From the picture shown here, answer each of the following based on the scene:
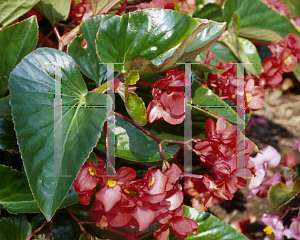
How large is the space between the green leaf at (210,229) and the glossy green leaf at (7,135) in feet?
1.47

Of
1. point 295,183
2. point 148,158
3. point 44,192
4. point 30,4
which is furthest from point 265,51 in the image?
point 44,192

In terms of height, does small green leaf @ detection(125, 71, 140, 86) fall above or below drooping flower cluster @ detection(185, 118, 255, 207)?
above

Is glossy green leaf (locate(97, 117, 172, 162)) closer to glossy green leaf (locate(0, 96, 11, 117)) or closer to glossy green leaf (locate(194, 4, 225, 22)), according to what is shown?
glossy green leaf (locate(0, 96, 11, 117))

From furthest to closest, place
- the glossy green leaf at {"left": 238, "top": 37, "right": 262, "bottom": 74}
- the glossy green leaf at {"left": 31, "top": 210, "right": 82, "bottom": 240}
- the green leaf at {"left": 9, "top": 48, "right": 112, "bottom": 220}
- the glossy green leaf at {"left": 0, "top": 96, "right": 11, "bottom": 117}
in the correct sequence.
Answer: the glossy green leaf at {"left": 238, "top": 37, "right": 262, "bottom": 74} → the glossy green leaf at {"left": 31, "top": 210, "right": 82, "bottom": 240} → the glossy green leaf at {"left": 0, "top": 96, "right": 11, "bottom": 117} → the green leaf at {"left": 9, "top": 48, "right": 112, "bottom": 220}

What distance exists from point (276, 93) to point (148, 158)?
1.14 m

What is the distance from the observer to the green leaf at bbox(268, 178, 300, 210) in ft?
2.85

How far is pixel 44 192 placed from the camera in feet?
1.60

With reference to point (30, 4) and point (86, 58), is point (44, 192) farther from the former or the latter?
point (30, 4)

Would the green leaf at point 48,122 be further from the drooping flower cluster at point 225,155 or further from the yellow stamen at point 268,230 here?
the yellow stamen at point 268,230

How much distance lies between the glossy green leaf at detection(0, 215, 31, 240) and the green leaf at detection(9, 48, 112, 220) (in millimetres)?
239

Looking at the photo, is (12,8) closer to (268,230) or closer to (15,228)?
(15,228)

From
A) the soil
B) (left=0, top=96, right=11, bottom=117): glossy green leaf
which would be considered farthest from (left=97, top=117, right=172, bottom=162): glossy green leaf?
the soil

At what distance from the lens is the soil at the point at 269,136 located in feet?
3.58

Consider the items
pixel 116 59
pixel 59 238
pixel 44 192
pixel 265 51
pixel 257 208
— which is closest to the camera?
pixel 44 192
